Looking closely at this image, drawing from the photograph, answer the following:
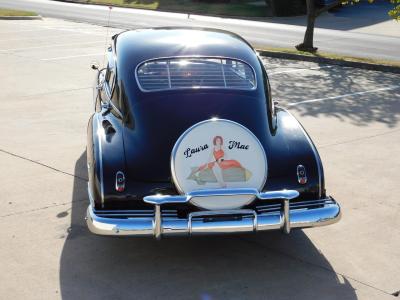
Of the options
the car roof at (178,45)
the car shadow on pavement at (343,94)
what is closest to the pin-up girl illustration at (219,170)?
the car roof at (178,45)

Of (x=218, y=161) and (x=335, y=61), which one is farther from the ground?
(x=218, y=161)

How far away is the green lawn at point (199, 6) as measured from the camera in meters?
32.5

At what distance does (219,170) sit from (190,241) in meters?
0.83

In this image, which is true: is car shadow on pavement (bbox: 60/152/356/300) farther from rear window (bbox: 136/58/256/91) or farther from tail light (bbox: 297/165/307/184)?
rear window (bbox: 136/58/256/91)

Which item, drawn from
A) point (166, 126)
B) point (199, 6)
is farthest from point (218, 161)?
point (199, 6)

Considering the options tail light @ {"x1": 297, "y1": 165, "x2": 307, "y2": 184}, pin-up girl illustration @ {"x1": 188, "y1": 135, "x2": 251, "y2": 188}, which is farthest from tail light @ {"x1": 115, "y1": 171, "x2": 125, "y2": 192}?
tail light @ {"x1": 297, "y1": 165, "x2": 307, "y2": 184}

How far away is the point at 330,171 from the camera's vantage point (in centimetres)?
779

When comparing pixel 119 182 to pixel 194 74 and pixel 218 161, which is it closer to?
pixel 218 161

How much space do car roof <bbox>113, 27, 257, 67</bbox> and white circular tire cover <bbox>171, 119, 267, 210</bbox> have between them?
1.32 meters

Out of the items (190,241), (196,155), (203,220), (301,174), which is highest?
(196,155)

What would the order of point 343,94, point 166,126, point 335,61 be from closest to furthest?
point 166,126
point 343,94
point 335,61

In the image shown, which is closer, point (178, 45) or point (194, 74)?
point (194, 74)

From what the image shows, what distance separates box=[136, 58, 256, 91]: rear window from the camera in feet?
20.5

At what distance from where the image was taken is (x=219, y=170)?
533 cm
